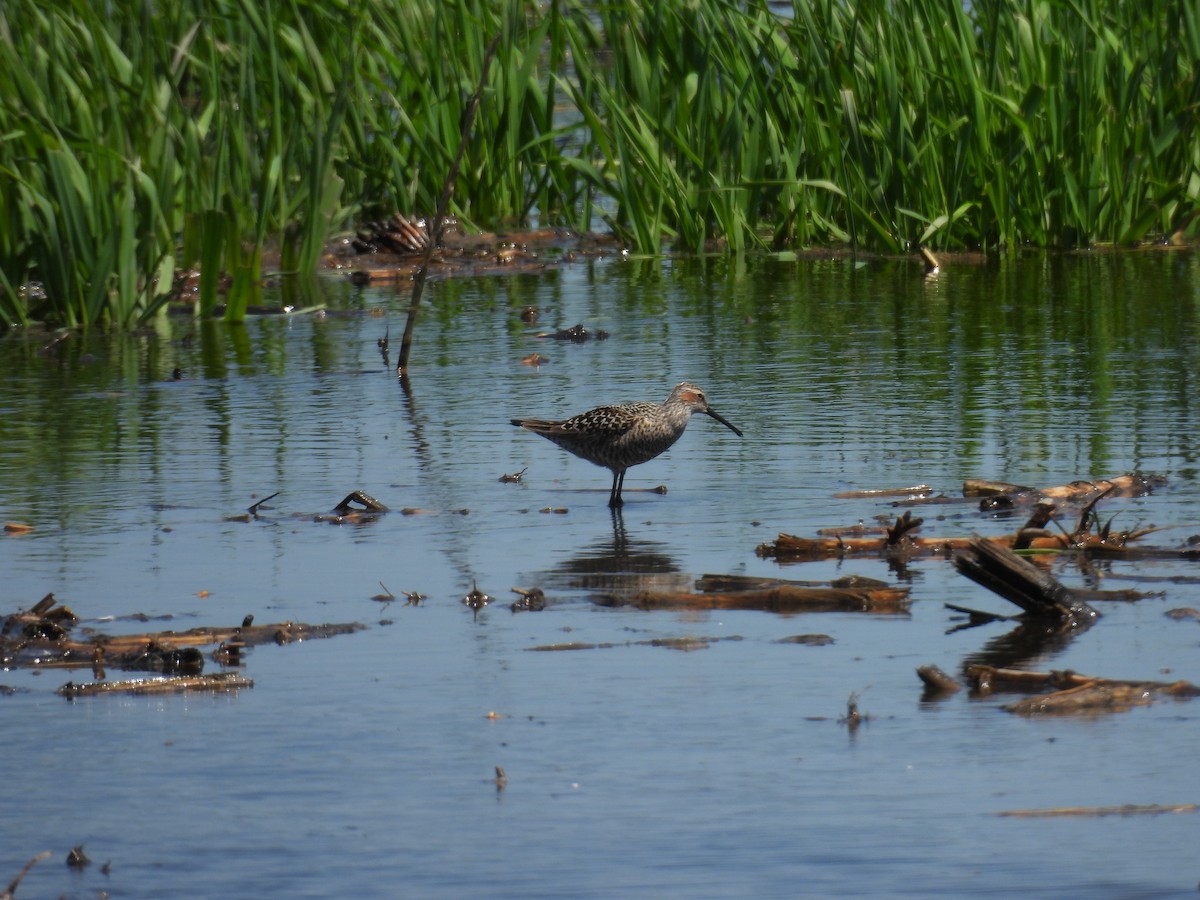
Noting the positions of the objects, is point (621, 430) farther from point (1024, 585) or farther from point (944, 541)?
point (1024, 585)

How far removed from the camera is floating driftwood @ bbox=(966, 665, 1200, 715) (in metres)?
5.08

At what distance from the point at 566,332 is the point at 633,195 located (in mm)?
2610

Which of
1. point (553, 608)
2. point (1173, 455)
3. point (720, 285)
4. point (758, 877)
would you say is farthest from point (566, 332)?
point (758, 877)

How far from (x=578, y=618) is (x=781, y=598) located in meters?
0.60

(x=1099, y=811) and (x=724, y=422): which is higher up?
(x=724, y=422)

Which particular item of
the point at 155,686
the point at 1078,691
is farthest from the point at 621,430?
the point at 1078,691

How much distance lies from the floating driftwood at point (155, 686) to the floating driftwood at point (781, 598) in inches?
51.3

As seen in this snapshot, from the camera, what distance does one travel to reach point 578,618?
6137 mm

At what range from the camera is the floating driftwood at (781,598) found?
611cm

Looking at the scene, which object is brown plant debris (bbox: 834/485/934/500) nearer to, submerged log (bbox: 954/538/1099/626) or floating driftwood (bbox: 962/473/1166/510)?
floating driftwood (bbox: 962/473/1166/510)

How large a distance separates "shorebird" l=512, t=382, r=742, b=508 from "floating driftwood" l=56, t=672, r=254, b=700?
2727 millimetres

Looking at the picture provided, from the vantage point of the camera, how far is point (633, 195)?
14.2 meters

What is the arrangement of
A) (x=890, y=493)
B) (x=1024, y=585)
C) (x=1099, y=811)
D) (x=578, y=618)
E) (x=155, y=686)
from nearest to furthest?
1. (x=1099, y=811)
2. (x=155, y=686)
3. (x=1024, y=585)
4. (x=578, y=618)
5. (x=890, y=493)

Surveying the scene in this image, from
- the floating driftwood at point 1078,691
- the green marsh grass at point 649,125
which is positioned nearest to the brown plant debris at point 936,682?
the floating driftwood at point 1078,691
